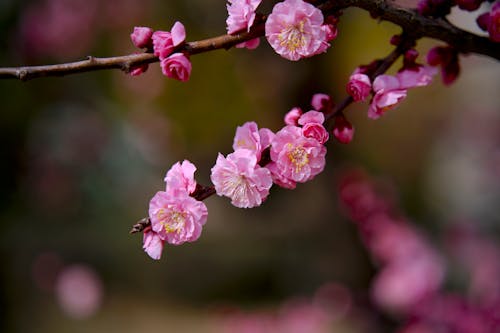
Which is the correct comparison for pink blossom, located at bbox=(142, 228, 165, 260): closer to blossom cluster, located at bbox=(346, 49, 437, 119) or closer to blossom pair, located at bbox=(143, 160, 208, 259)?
blossom pair, located at bbox=(143, 160, 208, 259)

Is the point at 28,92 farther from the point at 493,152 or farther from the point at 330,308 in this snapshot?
the point at 493,152

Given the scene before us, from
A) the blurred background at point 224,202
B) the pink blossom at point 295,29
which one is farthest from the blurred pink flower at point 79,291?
the pink blossom at point 295,29

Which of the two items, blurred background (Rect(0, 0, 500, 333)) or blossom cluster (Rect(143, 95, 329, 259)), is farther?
blurred background (Rect(0, 0, 500, 333))

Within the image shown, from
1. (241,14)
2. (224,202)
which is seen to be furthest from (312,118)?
(224,202)

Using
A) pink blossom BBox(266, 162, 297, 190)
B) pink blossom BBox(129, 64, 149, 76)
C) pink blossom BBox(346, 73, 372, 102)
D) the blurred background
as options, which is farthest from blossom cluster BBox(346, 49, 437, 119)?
the blurred background

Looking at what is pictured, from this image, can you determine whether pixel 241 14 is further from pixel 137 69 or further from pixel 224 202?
pixel 224 202

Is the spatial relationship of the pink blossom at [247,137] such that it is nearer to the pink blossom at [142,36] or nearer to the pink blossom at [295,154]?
the pink blossom at [295,154]
